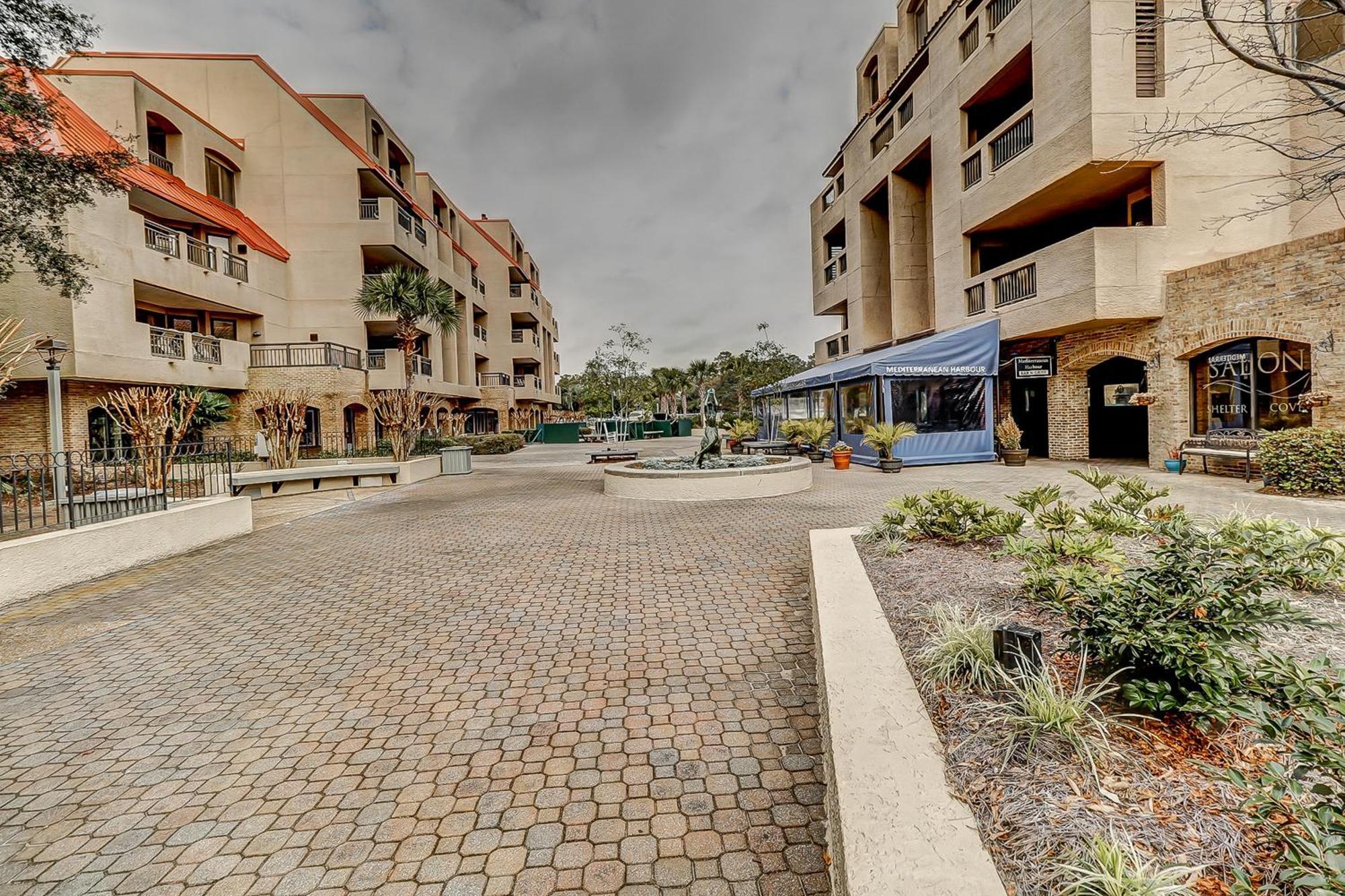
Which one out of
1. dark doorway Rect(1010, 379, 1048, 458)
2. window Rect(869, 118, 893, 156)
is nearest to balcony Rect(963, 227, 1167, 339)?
dark doorway Rect(1010, 379, 1048, 458)

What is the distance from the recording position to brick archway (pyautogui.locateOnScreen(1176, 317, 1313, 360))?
10852 millimetres

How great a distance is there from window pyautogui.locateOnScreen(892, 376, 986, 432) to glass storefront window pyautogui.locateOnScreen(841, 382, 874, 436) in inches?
39.2

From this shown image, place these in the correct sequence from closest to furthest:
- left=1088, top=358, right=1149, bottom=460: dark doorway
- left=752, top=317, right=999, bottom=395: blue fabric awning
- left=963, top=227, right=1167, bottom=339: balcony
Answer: left=963, top=227, right=1167, bottom=339: balcony
left=752, top=317, right=999, bottom=395: blue fabric awning
left=1088, top=358, right=1149, bottom=460: dark doorway

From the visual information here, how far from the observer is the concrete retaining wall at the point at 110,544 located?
19.3 feet

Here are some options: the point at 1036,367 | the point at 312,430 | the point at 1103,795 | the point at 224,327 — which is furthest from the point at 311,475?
the point at 1036,367

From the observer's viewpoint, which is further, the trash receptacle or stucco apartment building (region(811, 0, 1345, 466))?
the trash receptacle

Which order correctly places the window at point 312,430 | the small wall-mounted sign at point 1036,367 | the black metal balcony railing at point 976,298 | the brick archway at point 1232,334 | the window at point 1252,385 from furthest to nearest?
1. the window at point 312,430
2. the black metal balcony railing at point 976,298
3. the small wall-mounted sign at point 1036,367
4. the window at point 1252,385
5. the brick archway at point 1232,334

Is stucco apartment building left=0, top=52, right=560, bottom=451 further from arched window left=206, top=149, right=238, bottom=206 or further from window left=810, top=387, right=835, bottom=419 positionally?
window left=810, top=387, right=835, bottom=419

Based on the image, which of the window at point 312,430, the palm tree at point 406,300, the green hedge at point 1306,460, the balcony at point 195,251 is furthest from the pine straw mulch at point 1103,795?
the window at point 312,430

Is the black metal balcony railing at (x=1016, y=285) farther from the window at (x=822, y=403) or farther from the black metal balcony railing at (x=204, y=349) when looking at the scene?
the black metal balcony railing at (x=204, y=349)

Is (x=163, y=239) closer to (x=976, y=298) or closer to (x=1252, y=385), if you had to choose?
(x=976, y=298)

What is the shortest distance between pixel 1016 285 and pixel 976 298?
1.76 metres

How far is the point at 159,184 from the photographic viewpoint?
58.5 ft

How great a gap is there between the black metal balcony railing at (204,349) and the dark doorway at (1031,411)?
86.2 ft
